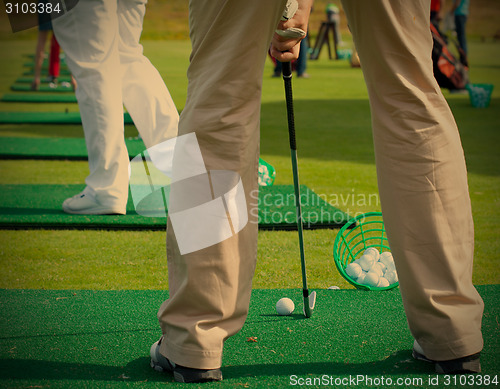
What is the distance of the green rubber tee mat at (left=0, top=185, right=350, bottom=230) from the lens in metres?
3.63

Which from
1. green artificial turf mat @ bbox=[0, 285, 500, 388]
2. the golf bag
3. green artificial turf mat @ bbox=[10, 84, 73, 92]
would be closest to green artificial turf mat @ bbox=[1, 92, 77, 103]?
green artificial turf mat @ bbox=[10, 84, 73, 92]

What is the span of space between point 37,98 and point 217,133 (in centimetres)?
896

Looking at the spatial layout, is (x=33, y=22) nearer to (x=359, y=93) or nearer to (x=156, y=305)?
(x=156, y=305)

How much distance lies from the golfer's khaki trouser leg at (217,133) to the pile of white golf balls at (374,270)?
0.97 m

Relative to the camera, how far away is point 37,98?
33.2 ft

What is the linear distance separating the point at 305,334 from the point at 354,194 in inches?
87.0

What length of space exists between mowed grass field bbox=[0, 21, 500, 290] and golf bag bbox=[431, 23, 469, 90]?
1.56ft

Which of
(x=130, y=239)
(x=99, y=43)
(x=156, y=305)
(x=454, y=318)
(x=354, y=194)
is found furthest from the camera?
(x=354, y=194)

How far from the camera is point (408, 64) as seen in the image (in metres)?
1.81

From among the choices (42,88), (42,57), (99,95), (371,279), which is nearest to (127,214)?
(99,95)

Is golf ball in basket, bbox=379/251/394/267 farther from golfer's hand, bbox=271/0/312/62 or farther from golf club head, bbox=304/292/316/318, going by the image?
golfer's hand, bbox=271/0/312/62

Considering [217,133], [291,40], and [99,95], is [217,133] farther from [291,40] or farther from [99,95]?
[99,95]

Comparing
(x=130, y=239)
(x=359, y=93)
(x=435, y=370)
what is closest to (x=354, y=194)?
(x=130, y=239)

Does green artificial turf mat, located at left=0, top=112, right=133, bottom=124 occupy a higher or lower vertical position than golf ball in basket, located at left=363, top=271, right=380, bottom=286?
lower
